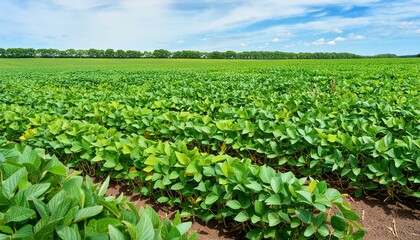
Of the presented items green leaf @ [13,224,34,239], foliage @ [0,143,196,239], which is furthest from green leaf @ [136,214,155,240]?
green leaf @ [13,224,34,239]

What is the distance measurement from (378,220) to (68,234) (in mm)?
2977

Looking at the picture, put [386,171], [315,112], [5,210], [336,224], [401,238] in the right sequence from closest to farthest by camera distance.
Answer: [5,210] → [336,224] → [401,238] → [386,171] → [315,112]

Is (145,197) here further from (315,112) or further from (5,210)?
(315,112)

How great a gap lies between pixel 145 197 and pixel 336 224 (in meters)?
2.15

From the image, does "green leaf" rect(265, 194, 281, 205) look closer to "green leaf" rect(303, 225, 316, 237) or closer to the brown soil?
"green leaf" rect(303, 225, 316, 237)

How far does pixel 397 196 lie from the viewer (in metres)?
3.50

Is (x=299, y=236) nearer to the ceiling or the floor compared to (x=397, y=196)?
nearer to the ceiling

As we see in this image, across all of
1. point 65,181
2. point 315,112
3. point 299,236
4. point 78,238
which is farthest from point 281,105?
point 78,238

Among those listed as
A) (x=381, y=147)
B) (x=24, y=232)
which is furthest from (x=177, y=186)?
(x=381, y=147)

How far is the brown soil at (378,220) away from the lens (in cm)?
289

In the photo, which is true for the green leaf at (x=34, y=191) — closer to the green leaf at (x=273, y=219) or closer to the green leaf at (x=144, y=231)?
the green leaf at (x=144, y=231)

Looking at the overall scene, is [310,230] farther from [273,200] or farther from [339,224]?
[273,200]

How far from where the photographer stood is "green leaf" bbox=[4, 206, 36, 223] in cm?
124

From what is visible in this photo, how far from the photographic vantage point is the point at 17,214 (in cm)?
125
